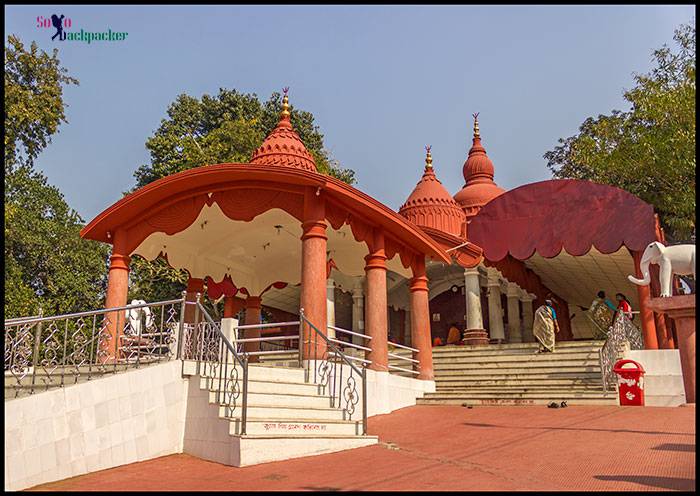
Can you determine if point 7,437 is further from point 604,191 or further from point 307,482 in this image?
point 604,191

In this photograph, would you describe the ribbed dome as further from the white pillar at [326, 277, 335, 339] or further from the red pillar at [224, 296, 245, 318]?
the red pillar at [224, 296, 245, 318]

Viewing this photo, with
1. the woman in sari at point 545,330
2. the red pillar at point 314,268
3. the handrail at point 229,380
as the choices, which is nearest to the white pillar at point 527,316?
the woman in sari at point 545,330

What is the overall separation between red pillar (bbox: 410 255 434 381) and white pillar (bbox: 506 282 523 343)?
913 cm

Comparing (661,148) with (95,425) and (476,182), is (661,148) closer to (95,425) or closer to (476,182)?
(476,182)

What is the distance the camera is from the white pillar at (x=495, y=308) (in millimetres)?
20609

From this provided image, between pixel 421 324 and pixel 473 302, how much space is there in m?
6.12

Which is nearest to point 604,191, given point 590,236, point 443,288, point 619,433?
point 590,236

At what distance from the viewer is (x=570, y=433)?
785cm

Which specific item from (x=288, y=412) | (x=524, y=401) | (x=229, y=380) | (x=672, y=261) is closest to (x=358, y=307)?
(x=524, y=401)

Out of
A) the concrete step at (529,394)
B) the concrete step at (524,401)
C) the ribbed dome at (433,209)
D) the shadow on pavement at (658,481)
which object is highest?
the ribbed dome at (433,209)

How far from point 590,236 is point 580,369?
511 cm

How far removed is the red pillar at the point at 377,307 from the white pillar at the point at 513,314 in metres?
11.0

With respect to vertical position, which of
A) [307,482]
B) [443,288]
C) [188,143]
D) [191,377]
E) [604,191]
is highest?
[188,143]

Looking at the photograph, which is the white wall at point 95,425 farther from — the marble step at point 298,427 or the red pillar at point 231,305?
the red pillar at point 231,305
